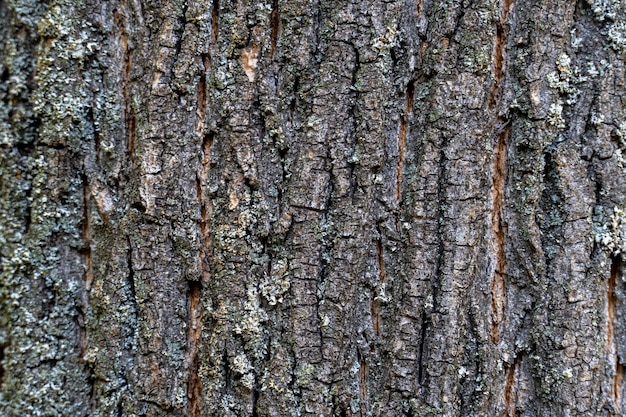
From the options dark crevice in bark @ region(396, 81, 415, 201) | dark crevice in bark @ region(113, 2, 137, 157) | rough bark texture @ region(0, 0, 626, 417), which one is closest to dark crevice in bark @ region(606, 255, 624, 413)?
rough bark texture @ region(0, 0, 626, 417)

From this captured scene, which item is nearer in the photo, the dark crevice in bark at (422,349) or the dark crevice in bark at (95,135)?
the dark crevice in bark at (422,349)

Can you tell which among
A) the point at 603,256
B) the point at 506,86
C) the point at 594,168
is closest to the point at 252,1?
the point at 506,86

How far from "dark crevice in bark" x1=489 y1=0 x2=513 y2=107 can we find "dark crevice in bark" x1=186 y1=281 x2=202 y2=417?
0.83 meters

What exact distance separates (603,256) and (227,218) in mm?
883

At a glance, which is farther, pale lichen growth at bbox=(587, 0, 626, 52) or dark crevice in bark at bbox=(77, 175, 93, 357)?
dark crevice in bark at bbox=(77, 175, 93, 357)

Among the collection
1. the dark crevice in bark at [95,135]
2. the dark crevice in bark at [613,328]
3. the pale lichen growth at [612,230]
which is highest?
the dark crevice in bark at [95,135]

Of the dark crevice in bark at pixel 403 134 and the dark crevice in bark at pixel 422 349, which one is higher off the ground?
the dark crevice in bark at pixel 403 134

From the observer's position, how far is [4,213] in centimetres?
117

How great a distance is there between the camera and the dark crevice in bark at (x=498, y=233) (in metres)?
1.06

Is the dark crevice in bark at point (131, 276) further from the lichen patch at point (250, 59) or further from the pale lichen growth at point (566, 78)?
the pale lichen growth at point (566, 78)

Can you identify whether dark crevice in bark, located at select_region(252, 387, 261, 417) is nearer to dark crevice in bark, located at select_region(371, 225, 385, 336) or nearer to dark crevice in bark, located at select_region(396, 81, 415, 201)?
dark crevice in bark, located at select_region(371, 225, 385, 336)

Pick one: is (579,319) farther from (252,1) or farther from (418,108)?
(252,1)

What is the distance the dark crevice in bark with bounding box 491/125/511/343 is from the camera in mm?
1062

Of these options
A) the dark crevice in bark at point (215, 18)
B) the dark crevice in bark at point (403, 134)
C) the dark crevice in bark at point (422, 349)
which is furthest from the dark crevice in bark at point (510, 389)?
the dark crevice in bark at point (215, 18)
